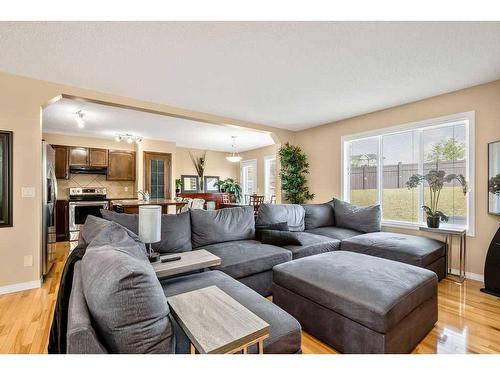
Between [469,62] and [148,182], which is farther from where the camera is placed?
[148,182]

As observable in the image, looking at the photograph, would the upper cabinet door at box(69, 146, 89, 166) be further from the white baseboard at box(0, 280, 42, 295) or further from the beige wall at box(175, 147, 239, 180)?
the white baseboard at box(0, 280, 42, 295)

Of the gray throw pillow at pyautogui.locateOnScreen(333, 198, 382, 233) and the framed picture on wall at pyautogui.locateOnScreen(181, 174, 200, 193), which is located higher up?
the framed picture on wall at pyautogui.locateOnScreen(181, 174, 200, 193)

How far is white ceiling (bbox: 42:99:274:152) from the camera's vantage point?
13.7 ft

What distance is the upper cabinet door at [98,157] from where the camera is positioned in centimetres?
597

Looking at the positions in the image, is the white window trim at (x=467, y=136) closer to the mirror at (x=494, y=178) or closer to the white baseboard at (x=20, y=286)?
the mirror at (x=494, y=178)

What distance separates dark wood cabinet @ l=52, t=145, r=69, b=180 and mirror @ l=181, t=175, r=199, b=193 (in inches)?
129

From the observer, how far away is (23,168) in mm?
2764

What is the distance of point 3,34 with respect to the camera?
1986mm

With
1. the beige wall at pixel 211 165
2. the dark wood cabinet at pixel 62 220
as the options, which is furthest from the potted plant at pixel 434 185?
the dark wood cabinet at pixel 62 220

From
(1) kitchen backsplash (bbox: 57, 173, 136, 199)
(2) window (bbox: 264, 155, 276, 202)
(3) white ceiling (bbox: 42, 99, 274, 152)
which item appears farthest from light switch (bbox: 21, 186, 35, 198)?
(2) window (bbox: 264, 155, 276, 202)

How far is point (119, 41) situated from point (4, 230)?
8.05 feet
